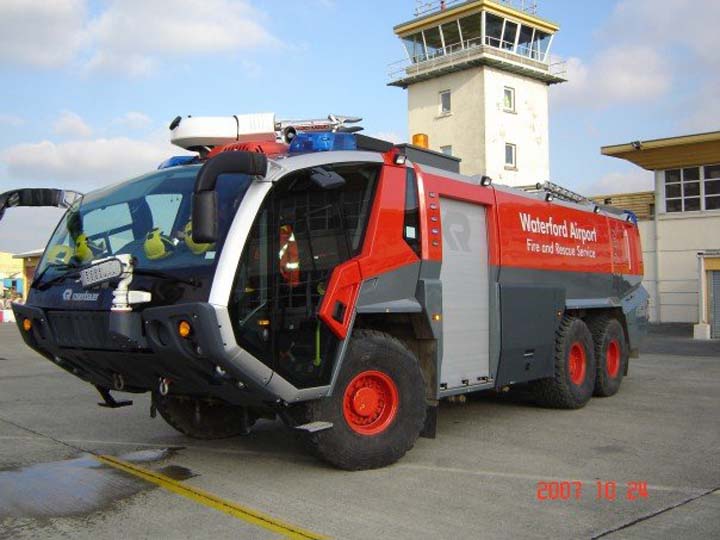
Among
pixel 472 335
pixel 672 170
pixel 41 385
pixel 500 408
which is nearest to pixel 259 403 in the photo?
pixel 472 335

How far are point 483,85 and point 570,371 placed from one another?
101ft

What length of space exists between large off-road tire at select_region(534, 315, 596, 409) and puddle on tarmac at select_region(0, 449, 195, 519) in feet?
15.2

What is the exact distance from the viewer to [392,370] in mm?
6152

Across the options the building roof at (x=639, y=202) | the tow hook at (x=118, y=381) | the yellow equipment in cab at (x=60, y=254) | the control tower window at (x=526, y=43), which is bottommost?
the tow hook at (x=118, y=381)

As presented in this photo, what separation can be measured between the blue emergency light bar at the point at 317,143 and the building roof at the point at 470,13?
114ft

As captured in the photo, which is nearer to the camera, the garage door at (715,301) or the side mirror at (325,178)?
the side mirror at (325,178)

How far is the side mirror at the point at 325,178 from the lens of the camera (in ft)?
18.7

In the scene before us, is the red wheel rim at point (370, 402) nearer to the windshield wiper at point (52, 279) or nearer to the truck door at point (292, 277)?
the truck door at point (292, 277)

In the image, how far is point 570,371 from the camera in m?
9.10

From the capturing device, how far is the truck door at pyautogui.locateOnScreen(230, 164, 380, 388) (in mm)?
5273

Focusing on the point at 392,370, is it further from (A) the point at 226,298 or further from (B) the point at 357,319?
(A) the point at 226,298

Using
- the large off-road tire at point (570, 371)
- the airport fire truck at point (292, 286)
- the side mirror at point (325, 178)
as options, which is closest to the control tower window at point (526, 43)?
the large off-road tire at point (570, 371)

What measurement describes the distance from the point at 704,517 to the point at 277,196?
148 inches
